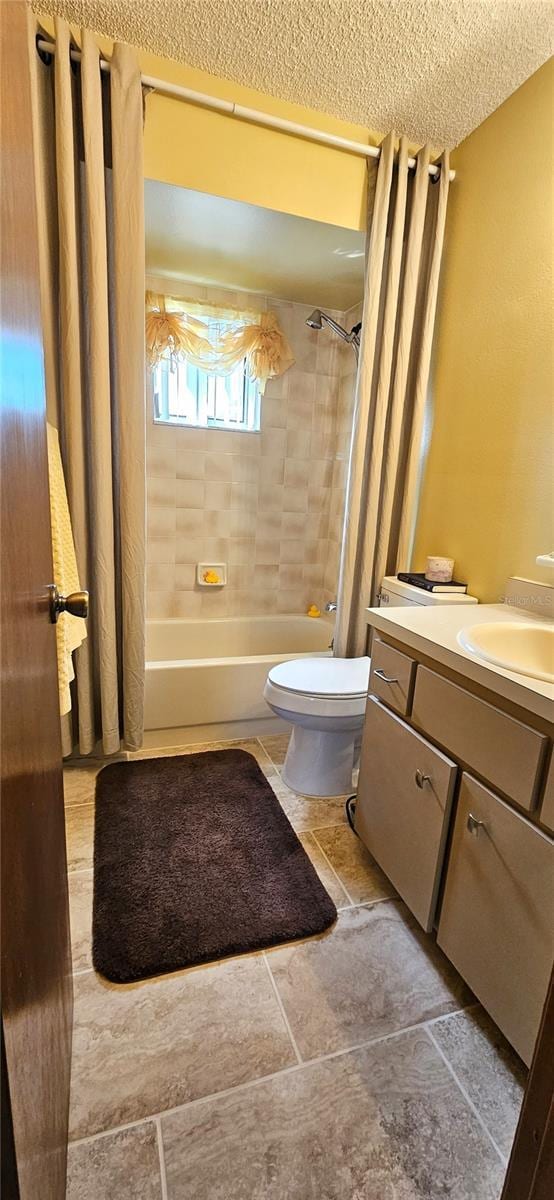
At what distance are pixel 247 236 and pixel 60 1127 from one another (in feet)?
8.66

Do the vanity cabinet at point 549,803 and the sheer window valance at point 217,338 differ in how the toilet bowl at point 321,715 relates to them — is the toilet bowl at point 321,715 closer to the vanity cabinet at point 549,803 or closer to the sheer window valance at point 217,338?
the vanity cabinet at point 549,803

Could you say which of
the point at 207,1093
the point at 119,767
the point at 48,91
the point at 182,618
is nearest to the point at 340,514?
the point at 182,618

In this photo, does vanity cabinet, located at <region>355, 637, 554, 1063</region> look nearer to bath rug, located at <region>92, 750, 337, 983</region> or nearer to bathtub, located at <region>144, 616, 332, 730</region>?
bath rug, located at <region>92, 750, 337, 983</region>

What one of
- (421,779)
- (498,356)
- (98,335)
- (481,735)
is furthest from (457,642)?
(98,335)

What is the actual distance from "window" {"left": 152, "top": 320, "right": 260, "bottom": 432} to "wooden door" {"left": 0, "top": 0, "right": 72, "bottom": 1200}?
2.05 meters

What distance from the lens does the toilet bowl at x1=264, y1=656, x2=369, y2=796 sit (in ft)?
5.69

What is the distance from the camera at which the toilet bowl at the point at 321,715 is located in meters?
1.73

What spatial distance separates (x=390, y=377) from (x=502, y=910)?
179 centimetres

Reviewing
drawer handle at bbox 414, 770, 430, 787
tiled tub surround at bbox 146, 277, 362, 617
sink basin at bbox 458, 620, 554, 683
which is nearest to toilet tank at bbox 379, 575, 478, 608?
sink basin at bbox 458, 620, 554, 683

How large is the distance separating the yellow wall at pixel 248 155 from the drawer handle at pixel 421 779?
77.2 inches

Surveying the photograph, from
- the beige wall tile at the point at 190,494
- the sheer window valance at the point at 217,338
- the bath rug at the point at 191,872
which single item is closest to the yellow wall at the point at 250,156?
the sheer window valance at the point at 217,338

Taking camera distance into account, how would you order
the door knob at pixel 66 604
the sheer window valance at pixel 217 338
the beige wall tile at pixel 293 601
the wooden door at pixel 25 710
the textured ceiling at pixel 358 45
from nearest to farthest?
the wooden door at pixel 25 710
the door knob at pixel 66 604
the textured ceiling at pixel 358 45
the sheer window valance at pixel 217 338
the beige wall tile at pixel 293 601

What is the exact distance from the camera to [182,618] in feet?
9.52

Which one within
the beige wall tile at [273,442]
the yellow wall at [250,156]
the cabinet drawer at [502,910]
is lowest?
the cabinet drawer at [502,910]
